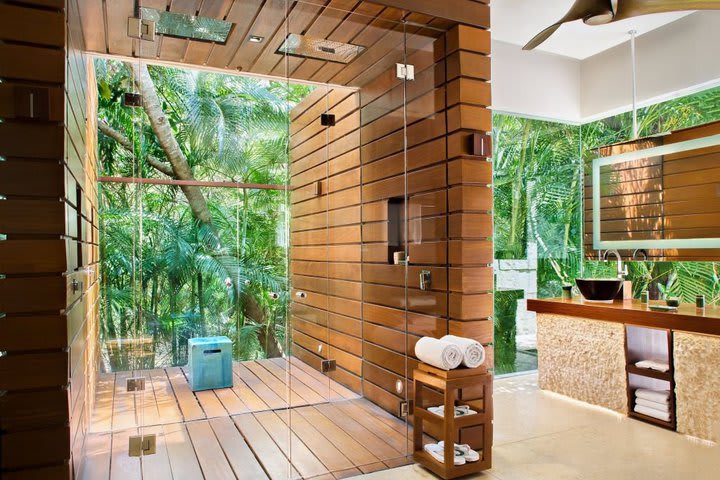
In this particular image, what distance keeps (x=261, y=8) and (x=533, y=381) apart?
164 inches

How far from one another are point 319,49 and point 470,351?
6.58 ft

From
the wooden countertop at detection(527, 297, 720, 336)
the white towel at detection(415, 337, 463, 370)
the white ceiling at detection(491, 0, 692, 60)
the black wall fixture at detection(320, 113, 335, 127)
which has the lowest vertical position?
the white towel at detection(415, 337, 463, 370)

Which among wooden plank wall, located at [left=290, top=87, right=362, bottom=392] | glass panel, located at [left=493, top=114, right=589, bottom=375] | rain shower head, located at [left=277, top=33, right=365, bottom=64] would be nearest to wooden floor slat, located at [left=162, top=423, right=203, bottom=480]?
wooden plank wall, located at [left=290, top=87, right=362, bottom=392]

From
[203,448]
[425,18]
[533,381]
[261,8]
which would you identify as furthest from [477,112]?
[533,381]

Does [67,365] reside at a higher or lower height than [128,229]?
lower

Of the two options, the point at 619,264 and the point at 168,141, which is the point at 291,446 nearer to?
the point at 168,141

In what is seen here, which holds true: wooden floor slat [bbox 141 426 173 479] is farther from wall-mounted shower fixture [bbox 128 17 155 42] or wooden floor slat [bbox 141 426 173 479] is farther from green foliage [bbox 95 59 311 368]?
wall-mounted shower fixture [bbox 128 17 155 42]

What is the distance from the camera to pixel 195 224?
112 inches

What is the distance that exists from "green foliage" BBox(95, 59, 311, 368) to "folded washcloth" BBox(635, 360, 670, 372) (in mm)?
2757

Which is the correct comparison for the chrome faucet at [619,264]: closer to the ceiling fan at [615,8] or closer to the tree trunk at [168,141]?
the ceiling fan at [615,8]

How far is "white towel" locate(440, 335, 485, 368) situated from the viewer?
292cm

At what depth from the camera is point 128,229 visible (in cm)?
261

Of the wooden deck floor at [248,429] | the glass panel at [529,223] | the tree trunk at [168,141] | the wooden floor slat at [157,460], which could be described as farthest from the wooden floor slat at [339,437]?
the glass panel at [529,223]

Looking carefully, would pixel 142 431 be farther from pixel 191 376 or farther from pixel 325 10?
pixel 325 10
